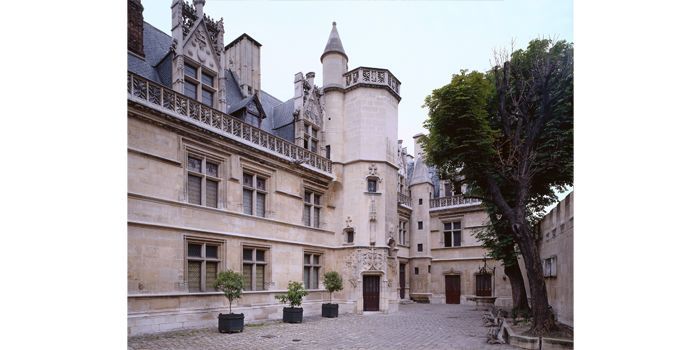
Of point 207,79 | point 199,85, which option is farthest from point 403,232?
point 199,85

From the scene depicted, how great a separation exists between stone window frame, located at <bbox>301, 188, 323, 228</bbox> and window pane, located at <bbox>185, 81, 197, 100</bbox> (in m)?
5.26

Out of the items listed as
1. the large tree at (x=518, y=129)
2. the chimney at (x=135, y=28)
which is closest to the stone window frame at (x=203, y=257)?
the chimney at (x=135, y=28)

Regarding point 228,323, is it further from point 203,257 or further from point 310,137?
point 310,137

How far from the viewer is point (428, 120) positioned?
11547mm

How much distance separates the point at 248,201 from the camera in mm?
13008

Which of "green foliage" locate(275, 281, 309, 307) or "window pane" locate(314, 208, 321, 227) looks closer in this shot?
"green foliage" locate(275, 281, 309, 307)

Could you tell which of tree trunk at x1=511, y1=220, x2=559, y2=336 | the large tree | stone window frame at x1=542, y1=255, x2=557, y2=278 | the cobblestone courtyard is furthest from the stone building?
tree trunk at x1=511, y1=220, x2=559, y2=336

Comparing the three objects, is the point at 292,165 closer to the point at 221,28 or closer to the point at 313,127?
the point at 313,127

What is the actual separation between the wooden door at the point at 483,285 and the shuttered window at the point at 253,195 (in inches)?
376

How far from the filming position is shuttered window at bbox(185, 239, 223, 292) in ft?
35.8

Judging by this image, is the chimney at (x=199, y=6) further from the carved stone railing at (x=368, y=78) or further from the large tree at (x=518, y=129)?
the large tree at (x=518, y=129)

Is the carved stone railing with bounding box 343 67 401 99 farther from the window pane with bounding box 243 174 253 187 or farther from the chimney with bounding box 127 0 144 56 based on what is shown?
the chimney with bounding box 127 0 144 56

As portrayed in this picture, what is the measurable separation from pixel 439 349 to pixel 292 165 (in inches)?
335
